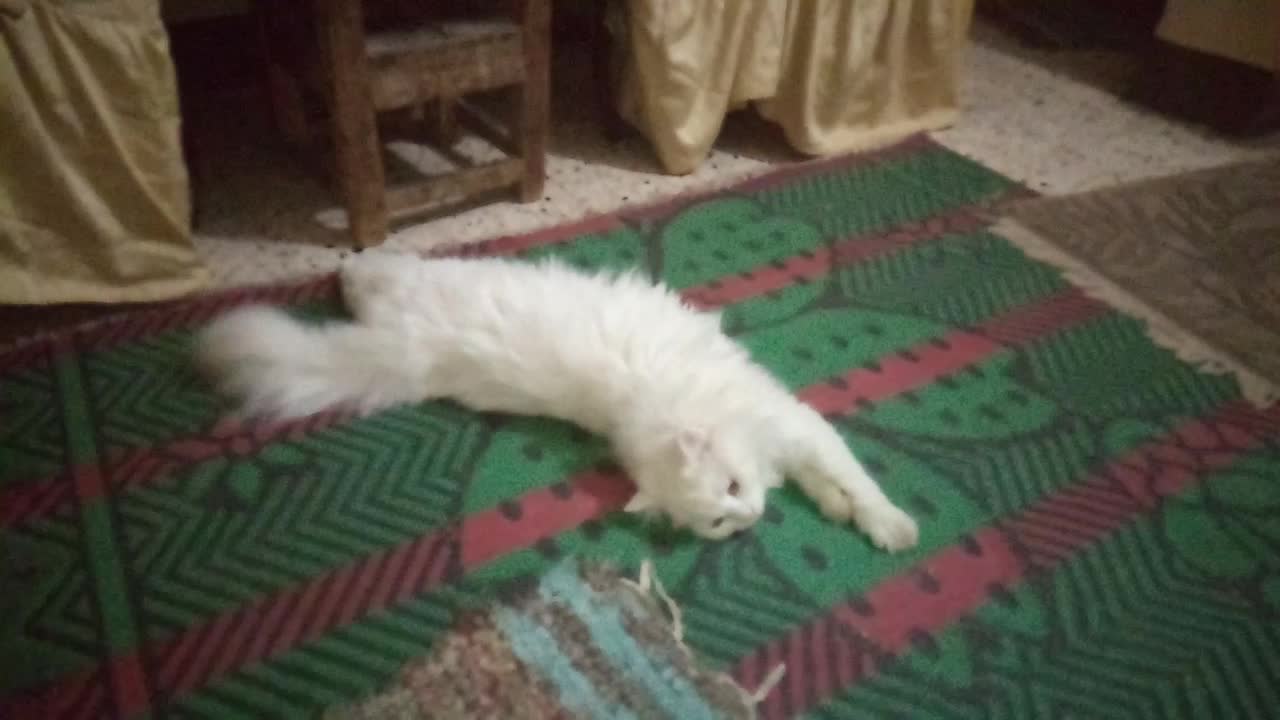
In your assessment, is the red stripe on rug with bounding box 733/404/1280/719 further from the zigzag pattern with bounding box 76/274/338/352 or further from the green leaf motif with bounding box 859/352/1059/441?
the zigzag pattern with bounding box 76/274/338/352

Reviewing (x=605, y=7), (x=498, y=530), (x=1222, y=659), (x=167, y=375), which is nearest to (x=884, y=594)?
(x=1222, y=659)

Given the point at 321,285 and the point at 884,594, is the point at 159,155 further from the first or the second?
the point at 884,594

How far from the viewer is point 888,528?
1332mm

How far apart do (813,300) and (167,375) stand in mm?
1097

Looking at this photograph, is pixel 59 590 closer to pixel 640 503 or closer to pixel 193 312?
pixel 193 312

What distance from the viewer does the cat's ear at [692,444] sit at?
4.16 feet

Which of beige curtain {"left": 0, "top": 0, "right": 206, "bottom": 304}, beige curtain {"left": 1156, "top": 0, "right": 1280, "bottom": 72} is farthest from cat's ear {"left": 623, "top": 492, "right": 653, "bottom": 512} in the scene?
beige curtain {"left": 1156, "top": 0, "right": 1280, "bottom": 72}

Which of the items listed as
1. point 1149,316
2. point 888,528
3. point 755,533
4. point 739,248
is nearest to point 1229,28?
point 1149,316

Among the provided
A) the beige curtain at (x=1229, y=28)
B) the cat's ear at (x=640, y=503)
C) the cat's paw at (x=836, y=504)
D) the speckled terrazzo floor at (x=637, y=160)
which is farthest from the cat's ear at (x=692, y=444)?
the beige curtain at (x=1229, y=28)

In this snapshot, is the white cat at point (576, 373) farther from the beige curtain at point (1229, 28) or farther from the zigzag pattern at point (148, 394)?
the beige curtain at point (1229, 28)

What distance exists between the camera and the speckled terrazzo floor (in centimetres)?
193

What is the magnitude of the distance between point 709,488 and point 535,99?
1008mm

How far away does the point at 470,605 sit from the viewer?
1.24 m

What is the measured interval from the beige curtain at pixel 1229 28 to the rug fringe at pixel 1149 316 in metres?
0.85
